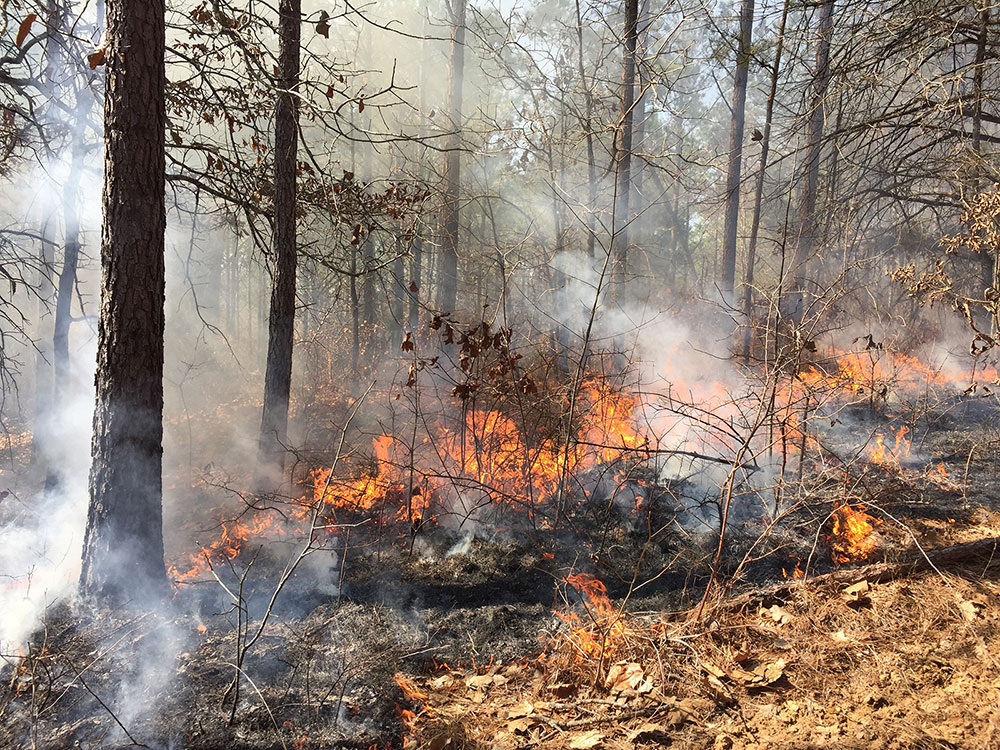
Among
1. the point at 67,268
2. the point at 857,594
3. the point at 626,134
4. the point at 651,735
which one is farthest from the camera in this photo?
the point at 67,268

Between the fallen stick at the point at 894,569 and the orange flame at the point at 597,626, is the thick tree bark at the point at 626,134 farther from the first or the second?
the fallen stick at the point at 894,569

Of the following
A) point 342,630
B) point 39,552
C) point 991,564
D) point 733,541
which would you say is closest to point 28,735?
point 342,630

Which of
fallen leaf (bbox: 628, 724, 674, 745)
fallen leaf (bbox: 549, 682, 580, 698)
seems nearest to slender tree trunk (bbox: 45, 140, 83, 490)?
fallen leaf (bbox: 549, 682, 580, 698)

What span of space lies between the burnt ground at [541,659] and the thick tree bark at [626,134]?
3126 millimetres

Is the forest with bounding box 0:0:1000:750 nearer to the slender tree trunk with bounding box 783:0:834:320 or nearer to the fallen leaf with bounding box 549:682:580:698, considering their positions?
the fallen leaf with bounding box 549:682:580:698

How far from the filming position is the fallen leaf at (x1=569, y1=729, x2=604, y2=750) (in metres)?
3.25

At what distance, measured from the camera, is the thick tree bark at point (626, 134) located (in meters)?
5.83

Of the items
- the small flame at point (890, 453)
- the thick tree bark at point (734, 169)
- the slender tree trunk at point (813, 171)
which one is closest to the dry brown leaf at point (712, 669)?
the small flame at point (890, 453)

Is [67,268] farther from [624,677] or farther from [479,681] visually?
[624,677]

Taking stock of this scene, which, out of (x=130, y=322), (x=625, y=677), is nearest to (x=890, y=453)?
(x=625, y=677)

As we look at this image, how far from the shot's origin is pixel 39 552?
240 inches

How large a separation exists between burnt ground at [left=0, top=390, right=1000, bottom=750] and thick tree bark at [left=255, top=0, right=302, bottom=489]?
6.42 ft

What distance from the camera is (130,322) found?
4.60 metres

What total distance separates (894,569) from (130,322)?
6.46 meters
